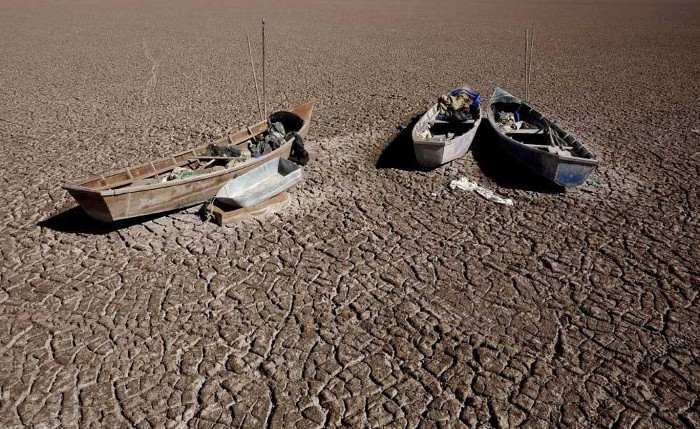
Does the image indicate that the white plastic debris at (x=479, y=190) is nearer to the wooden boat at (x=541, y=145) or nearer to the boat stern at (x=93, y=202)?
the wooden boat at (x=541, y=145)

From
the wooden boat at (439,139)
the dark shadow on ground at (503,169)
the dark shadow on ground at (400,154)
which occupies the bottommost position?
the dark shadow on ground at (400,154)

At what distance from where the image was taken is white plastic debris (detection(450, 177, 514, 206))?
1060cm

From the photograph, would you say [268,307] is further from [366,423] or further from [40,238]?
[40,238]

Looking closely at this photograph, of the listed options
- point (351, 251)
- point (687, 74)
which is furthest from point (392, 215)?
point (687, 74)

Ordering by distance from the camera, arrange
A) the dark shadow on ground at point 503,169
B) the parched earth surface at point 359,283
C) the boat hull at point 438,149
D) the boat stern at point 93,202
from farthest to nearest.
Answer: the boat hull at point 438,149
the dark shadow on ground at point 503,169
the boat stern at point 93,202
the parched earth surface at point 359,283

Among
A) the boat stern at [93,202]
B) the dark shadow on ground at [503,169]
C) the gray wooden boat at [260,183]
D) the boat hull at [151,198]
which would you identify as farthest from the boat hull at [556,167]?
the boat stern at [93,202]

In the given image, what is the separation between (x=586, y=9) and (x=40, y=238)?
4377 cm

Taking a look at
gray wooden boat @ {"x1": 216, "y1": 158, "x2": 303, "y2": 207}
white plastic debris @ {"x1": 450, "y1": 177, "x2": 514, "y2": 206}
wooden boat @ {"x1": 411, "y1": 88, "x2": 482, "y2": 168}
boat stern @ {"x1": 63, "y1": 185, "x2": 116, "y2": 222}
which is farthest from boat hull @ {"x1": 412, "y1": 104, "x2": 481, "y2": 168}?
boat stern @ {"x1": 63, "y1": 185, "x2": 116, "y2": 222}

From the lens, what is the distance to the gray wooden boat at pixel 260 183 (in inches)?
392

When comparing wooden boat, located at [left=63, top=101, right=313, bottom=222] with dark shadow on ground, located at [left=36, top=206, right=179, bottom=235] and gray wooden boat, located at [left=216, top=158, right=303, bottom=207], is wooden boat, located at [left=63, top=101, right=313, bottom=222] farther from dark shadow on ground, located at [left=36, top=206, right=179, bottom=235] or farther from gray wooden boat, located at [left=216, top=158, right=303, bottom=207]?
dark shadow on ground, located at [left=36, top=206, right=179, bottom=235]

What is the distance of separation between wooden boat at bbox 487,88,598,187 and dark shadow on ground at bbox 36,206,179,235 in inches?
313

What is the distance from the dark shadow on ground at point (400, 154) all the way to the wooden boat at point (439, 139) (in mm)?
525

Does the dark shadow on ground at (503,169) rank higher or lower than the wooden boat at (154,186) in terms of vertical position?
lower

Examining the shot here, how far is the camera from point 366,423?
19.4ft
